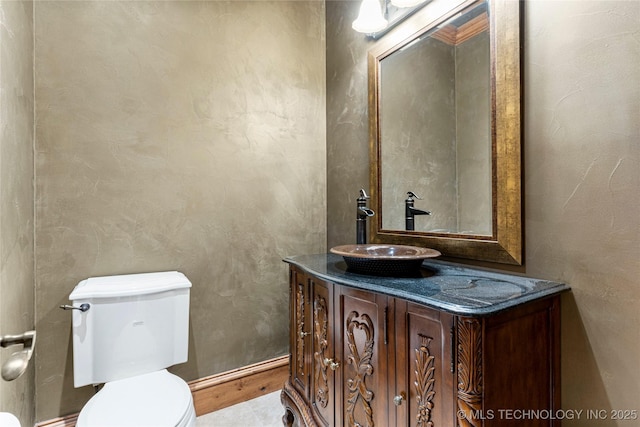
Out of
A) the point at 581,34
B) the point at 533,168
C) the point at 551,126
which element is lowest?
the point at 533,168

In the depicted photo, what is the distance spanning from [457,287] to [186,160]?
4.95 ft

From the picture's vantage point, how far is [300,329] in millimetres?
1547

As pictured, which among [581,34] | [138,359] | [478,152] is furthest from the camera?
[138,359]

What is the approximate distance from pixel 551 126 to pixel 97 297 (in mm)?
1886

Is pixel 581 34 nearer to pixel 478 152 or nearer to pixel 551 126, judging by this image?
pixel 551 126

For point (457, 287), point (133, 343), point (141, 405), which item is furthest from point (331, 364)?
point (133, 343)

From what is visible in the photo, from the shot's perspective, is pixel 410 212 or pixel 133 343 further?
pixel 410 212

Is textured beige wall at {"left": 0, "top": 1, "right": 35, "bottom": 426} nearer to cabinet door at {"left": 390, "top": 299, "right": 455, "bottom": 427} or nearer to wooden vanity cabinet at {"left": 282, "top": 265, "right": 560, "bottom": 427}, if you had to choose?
wooden vanity cabinet at {"left": 282, "top": 265, "right": 560, "bottom": 427}

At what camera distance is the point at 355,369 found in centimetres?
115

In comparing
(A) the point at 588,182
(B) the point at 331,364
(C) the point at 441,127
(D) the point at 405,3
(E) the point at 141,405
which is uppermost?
(D) the point at 405,3

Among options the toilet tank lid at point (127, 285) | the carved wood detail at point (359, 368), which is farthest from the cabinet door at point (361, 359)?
the toilet tank lid at point (127, 285)

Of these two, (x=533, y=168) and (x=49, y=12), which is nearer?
(x=533, y=168)

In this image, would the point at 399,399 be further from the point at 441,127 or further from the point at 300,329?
the point at 441,127

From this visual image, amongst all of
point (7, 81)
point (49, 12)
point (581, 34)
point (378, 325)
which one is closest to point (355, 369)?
point (378, 325)
